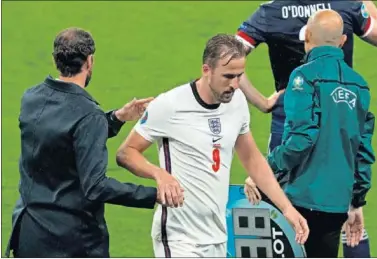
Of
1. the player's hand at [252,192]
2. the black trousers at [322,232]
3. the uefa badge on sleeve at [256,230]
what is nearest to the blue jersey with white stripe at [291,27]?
the uefa badge on sleeve at [256,230]

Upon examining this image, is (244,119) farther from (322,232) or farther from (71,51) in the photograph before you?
(71,51)

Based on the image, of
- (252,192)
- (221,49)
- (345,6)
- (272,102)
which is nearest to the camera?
(221,49)

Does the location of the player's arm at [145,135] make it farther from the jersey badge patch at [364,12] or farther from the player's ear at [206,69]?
the jersey badge patch at [364,12]

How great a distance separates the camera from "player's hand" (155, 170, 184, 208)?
507 cm

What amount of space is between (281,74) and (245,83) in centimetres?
29

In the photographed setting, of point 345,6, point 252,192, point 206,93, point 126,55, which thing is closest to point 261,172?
point 252,192

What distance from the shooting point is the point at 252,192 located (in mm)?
6098

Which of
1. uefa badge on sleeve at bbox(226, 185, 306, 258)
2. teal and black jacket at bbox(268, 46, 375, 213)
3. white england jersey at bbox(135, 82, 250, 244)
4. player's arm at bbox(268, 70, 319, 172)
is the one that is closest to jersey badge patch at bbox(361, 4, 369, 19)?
teal and black jacket at bbox(268, 46, 375, 213)

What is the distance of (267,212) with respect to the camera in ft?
20.8

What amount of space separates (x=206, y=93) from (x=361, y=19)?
154cm

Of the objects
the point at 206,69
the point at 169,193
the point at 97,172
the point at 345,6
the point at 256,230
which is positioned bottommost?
A: the point at 256,230

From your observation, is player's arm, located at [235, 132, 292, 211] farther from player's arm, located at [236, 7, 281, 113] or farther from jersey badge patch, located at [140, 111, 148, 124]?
player's arm, located at [236, 7, 281, 113]

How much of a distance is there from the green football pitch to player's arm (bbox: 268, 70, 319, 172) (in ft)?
7.65

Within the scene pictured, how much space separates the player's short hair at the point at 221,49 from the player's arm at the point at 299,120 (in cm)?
36
